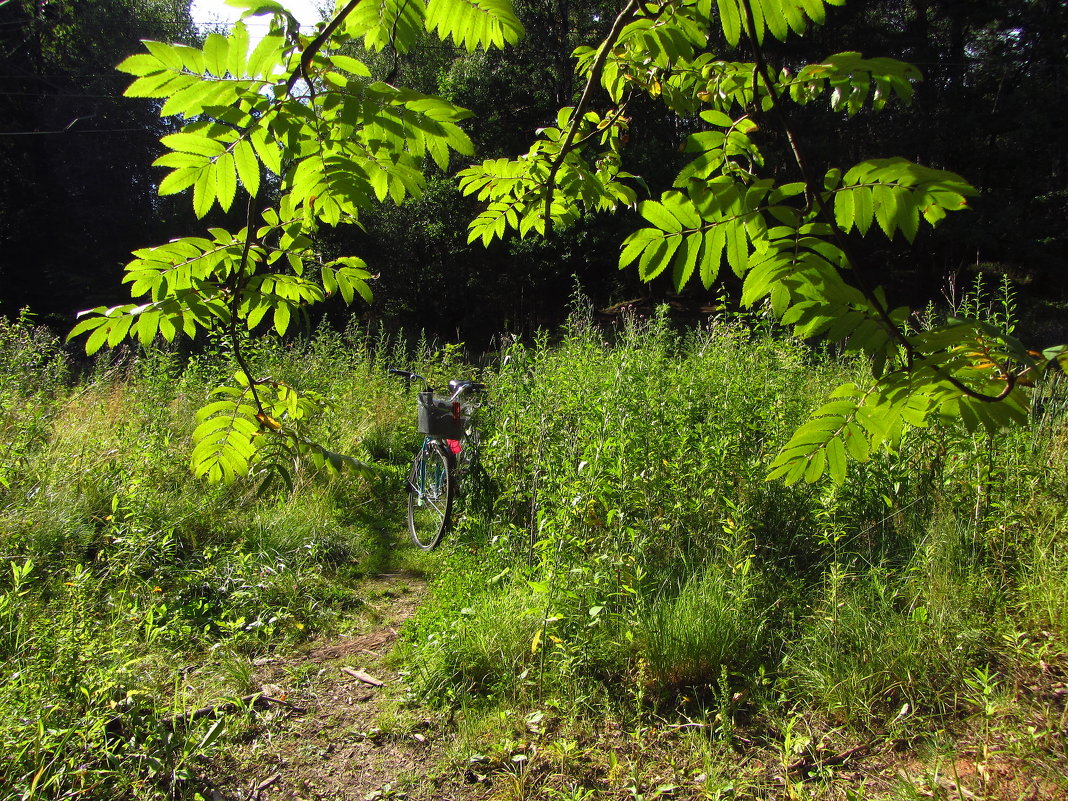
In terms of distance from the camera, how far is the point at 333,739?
9.14ft

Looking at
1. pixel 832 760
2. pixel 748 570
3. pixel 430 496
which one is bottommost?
pixel 430 496

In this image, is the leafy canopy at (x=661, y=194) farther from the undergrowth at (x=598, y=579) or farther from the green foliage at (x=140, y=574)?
the undergrowth at (x=598, y=579)

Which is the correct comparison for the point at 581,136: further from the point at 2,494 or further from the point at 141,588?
the point at 2,494

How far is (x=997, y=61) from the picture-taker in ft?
58.9

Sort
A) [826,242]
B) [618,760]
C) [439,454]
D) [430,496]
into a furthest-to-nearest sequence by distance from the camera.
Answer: [430,496]
[439,454]
[618,760]
[826,242]

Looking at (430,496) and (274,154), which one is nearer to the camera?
(274,154)

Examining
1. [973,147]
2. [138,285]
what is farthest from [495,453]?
[973,147]

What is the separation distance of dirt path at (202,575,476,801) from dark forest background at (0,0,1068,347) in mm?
12824

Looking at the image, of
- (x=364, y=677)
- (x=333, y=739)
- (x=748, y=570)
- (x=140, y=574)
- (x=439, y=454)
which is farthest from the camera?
(x=439, y=454)

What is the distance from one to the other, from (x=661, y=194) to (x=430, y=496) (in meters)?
4.38

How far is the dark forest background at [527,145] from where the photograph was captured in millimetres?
16969

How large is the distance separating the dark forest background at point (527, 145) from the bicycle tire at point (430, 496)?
10491 millimetres

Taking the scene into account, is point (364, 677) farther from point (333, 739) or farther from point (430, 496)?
point (430, 496)

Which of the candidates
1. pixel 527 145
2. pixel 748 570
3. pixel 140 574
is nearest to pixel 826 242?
pixel 748 570
